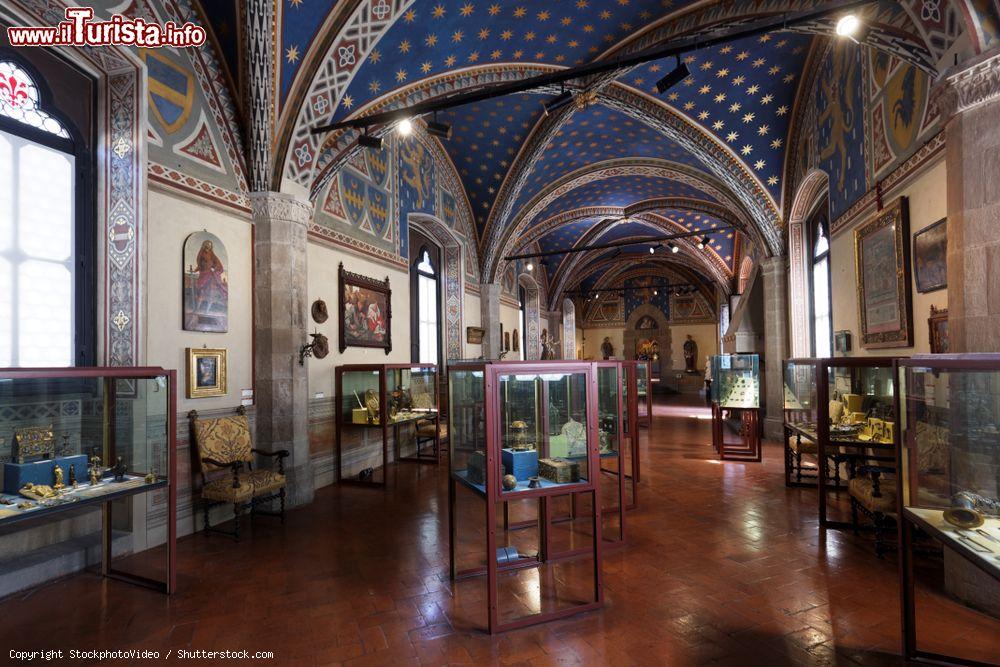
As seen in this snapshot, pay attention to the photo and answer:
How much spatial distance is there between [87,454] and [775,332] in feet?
36.1

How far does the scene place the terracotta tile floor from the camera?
3.02 meters

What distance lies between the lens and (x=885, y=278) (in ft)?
19.4

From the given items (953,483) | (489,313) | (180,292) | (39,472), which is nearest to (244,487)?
(39,472)

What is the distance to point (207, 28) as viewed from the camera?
5484mm

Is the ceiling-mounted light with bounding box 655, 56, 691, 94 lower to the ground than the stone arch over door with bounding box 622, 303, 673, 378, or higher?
higher

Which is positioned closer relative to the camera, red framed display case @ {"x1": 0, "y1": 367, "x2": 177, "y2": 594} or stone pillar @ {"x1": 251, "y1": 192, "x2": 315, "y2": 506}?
red framed display case @ {"x1": 0, "y1": 367, "x2": 177, "y2": 594}

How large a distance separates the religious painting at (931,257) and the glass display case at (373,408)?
20.5ft

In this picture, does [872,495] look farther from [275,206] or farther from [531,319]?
[531,319]

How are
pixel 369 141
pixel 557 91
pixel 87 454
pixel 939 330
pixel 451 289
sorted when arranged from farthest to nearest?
pixel 451 289
pixel 557 91
pixel 369 141
pixel 939 330
pixel 87 454

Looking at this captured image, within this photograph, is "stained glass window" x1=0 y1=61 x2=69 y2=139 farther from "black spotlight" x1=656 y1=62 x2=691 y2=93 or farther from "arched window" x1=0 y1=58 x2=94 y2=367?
"black spotlight" x1=656 y1=62 x2=691 y2=93

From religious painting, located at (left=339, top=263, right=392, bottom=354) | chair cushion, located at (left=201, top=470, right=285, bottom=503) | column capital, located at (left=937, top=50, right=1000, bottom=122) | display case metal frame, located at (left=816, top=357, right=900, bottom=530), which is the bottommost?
chair cushion, located at (left=201, top=470, right=285, bottom=503)

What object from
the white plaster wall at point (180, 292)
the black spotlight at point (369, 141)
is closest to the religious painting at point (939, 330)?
the black spotlight at point (369, 141)

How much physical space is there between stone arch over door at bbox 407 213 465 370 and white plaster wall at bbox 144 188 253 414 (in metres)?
5.67

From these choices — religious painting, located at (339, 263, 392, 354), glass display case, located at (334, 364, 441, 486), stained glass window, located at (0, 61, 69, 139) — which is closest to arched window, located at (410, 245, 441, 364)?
religious painting, located at (339, 263, 392, 354)
